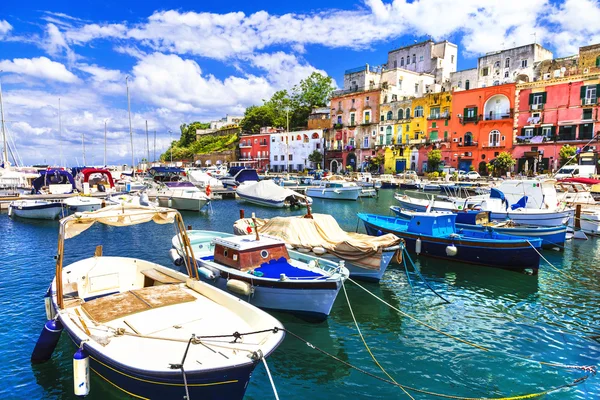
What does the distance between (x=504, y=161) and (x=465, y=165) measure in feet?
23.9

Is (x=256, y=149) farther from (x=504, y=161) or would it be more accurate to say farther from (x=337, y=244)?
(x=337, y=244)

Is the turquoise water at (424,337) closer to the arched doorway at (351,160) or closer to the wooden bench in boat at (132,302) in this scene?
the wooden bench in boat at (132,302)

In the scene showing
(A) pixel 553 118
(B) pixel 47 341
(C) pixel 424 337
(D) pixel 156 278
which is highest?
(A) pixel 553 118

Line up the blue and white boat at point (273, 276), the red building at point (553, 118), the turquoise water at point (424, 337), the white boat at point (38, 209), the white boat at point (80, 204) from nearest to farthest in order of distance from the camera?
1. the turquoise water at point (424, 337)
2. the blue and white boat at point (273, 276)
3. the white boat at point (38, 209)
4. the white boat at point (80, 204)
5. the red building at point (553, 118)

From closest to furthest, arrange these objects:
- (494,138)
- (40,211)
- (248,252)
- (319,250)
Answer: (248,252) → (319,250) → (40,211) → (494,138)

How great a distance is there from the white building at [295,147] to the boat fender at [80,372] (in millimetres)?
70009

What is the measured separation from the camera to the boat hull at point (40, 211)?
2933 centimetres

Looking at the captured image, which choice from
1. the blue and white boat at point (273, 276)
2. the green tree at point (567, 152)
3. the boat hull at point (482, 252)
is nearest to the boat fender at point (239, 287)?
the blue and white boat at point (273, 276)

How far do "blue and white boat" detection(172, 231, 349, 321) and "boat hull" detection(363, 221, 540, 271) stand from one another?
741 centimetres

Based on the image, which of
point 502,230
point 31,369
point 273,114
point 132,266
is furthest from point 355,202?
point 273,114

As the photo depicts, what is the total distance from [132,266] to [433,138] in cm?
5883

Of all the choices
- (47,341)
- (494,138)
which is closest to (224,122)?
(494,138)

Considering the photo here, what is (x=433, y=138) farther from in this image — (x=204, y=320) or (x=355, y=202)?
(x=204, y=320)

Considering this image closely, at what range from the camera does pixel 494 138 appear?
55.4 m
